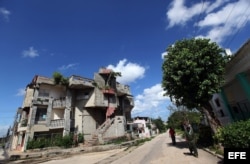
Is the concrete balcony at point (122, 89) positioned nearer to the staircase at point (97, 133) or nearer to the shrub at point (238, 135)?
the staircase at point (97, 133)

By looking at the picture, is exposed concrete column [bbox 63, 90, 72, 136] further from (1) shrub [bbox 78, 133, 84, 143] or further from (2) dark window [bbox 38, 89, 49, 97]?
(2) dark window [bbox 38, 89, 49, 97]

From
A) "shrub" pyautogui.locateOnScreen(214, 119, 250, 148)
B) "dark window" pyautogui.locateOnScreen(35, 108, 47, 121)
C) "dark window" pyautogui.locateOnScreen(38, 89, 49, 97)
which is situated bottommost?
"shrub" pyautogui.locateOnScreen(214, 119, 250, 148)

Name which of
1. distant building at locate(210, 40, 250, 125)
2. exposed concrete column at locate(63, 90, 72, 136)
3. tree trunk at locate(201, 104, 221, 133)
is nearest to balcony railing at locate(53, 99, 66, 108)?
exposed concrete column at locate(63, 90, 72, 136)

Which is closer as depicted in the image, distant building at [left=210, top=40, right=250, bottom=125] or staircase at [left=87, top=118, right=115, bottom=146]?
distant building at [left=210, top=40, right=250, bottom=125]

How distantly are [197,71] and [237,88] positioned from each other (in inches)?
322

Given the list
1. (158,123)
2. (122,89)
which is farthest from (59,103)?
(158,123)

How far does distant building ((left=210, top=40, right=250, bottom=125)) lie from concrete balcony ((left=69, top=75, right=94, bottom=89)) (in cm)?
1889

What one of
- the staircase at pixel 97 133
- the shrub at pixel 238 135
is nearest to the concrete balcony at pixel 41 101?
the staircase at pixel 97 133

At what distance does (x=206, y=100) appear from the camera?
566 inches

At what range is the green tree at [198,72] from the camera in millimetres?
13742

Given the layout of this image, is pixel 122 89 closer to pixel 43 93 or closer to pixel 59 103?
pixel 59 103

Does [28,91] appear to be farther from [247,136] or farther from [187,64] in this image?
[247,136]

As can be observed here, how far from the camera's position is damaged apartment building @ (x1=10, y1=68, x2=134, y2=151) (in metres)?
26.4

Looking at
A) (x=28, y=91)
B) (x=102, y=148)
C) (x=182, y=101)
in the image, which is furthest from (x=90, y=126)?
(x=182, y=101)
